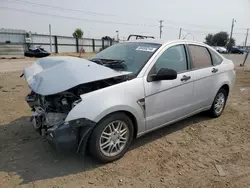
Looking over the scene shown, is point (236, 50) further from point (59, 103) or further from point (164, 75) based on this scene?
point (59, 103)

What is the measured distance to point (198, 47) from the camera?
4371 millimetres

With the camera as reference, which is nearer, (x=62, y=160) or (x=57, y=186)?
(x=57, y=186)

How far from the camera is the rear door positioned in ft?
13.5

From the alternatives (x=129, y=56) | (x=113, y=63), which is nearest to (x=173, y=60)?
(x=129, y=56)

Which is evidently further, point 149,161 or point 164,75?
point 164,75

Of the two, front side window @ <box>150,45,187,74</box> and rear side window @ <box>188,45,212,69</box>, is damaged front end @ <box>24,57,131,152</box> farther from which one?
rear side window @ <box>188,45,212,69</box>

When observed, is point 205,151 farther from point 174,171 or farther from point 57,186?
point 57,186

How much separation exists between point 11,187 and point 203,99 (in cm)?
345

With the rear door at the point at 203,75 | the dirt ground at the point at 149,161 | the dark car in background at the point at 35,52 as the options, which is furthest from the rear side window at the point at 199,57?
the dark car in background at the point at 35,52

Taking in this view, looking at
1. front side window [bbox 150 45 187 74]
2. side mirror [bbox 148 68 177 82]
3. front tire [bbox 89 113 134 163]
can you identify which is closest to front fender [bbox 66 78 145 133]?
front tire [bbox 89 113 134 163]

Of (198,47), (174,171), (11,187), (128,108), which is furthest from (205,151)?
(11,187)

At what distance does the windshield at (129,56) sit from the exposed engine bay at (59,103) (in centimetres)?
34

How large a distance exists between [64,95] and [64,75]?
0.88ft

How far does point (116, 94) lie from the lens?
2938mm
